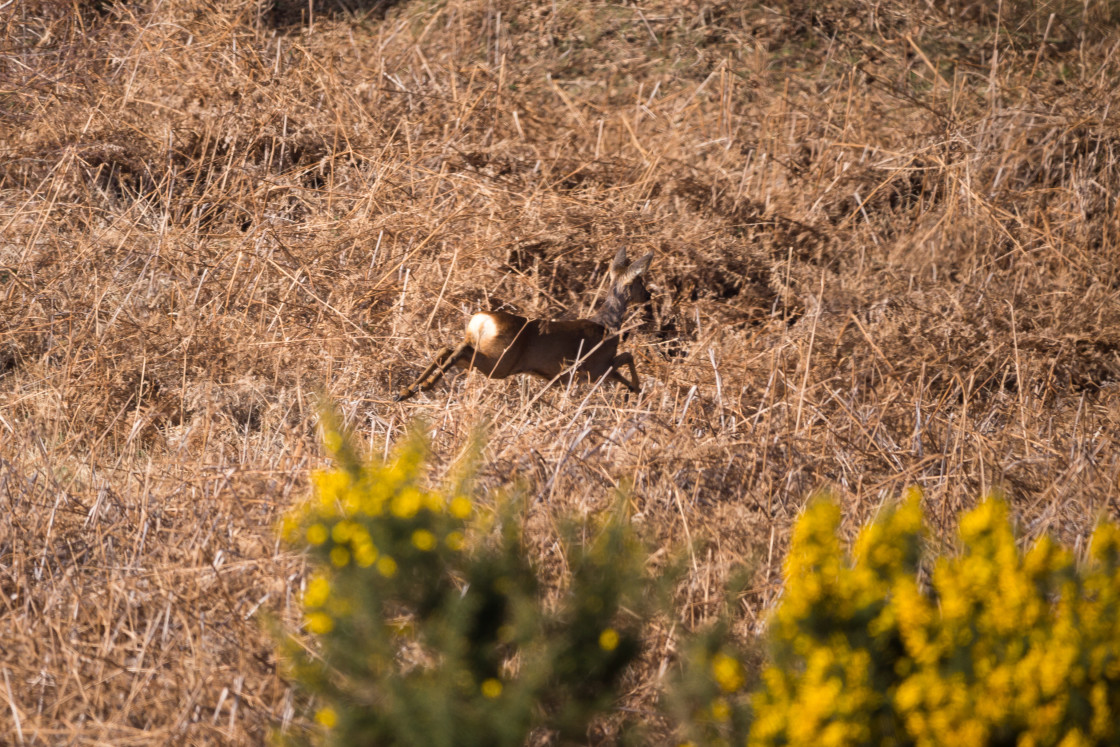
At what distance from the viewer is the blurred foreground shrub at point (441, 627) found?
1.75 m

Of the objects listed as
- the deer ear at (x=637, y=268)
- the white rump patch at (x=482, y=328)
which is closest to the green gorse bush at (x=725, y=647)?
the white rump patch at (x=482, y=328)

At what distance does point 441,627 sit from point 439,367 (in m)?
1.78

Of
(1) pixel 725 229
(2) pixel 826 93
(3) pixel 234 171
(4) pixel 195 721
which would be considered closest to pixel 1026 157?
(2) pixel 826 93

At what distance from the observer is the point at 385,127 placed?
19.1 ft

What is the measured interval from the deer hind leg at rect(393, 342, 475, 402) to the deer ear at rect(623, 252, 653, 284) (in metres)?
0.82

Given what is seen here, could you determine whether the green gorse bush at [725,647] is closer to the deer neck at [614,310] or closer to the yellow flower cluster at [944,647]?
the yellow flower cluster at [944,647]

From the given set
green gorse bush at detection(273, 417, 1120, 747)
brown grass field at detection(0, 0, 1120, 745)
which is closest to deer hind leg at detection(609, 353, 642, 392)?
brown grass field at detection(0, 0, 1120, 745)

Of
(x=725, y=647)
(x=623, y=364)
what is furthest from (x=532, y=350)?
(x=725, y=647)

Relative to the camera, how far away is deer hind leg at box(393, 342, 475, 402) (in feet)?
11.1

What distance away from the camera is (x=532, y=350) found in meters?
3.41

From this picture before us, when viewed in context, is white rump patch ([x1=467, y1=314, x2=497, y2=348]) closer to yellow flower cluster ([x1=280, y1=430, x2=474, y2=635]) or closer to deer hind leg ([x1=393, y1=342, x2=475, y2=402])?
deer hind leg ([x1=393, y1=342, x2=475, y2=402])

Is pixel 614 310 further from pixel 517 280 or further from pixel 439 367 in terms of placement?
pixel 517 280

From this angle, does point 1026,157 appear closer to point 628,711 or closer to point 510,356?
point 510,356

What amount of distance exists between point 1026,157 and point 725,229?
6.95 feet
